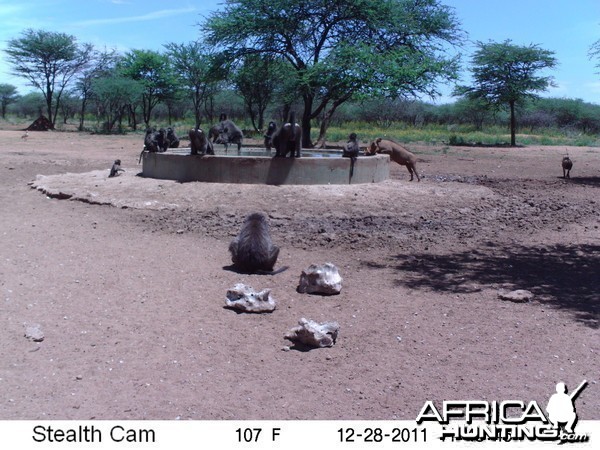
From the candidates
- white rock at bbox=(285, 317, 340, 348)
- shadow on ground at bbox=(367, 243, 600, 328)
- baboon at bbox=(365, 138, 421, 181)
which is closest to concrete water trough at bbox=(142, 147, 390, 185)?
baboon at bbox=(365, 138, 421, 181)

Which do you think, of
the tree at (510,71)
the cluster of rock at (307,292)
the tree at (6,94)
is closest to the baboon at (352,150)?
the cluster of rock at (307,292)

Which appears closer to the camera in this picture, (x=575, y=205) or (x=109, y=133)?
(x=575, y=205)

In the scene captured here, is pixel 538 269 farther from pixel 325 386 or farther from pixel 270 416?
pixel 270 416

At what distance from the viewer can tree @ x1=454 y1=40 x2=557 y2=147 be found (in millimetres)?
37531

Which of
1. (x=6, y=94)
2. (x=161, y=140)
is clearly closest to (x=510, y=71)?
(x=161, y=140)

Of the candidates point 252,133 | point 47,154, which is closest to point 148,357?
point 47,154

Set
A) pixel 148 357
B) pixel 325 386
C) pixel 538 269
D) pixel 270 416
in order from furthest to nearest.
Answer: pixel 538 269
pixel 148 357
pixel 325 386
pixel 270 416

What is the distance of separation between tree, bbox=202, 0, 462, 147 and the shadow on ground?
1387cm

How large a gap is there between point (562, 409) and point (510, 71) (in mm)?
37122

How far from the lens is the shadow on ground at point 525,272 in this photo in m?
6.66

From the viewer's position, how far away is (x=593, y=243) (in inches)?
377

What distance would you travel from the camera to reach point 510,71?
3791 centimetres

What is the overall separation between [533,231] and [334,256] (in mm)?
3870

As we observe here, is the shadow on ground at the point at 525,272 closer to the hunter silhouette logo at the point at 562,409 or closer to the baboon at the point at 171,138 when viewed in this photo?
the hunter silhouette logo at the point at 562,409
